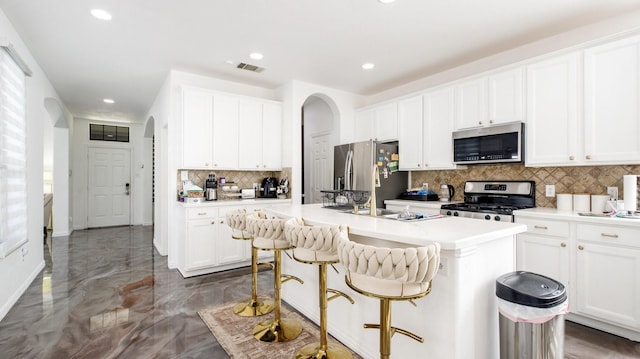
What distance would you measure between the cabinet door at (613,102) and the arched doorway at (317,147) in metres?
3.33

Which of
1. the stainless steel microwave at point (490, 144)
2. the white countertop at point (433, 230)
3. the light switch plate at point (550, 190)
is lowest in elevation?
the white countertop at point (433, 230)

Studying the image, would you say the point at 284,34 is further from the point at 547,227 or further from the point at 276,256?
the point at 547,227

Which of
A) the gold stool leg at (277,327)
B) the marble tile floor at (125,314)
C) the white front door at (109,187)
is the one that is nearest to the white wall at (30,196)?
the marble tile floor at (125,314)

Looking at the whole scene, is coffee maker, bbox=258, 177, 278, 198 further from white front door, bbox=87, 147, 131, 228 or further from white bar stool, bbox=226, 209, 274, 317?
white front door, bbox=87, 147, 131, 228

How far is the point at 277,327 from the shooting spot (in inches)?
95.1

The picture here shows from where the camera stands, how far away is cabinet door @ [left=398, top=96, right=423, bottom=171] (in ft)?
13.9

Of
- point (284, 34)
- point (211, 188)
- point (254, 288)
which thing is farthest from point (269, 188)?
point (284, 34)

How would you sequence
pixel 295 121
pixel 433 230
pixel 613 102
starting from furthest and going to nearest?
pixel 295 121 < pixel 613 102 < pixel 433 230

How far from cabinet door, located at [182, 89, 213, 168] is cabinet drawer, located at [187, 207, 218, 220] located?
618 mm

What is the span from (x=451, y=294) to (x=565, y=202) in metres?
2.27

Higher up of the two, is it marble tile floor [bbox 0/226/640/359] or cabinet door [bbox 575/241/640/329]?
cabinet door [bbox 575/241/640/329]

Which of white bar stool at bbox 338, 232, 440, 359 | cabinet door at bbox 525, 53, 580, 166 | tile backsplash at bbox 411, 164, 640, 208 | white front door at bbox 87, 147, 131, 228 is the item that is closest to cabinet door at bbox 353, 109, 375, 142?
tile backsplash at bbox 411, 164, 640, 208

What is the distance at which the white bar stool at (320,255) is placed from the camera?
1.83 meters

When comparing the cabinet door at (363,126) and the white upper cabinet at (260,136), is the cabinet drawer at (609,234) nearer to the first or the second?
the cabinet door at (363,126)
